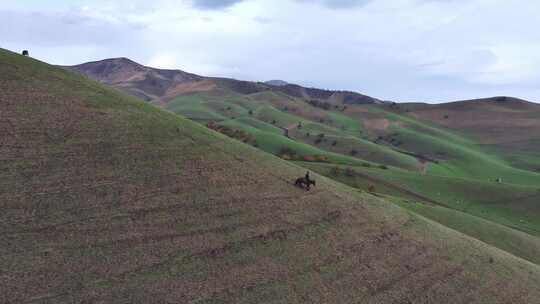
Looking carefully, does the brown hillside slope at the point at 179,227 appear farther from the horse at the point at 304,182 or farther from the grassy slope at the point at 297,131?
the grassy slope at the point at 297,131

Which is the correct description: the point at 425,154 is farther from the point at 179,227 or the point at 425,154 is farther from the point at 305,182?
the point at 179,227

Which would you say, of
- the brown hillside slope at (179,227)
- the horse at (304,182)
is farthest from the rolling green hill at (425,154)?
the brown hillside slope at (179,227)

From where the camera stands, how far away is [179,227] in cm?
2434

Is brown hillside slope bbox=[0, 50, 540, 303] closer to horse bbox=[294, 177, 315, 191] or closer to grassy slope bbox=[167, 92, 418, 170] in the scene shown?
horse bbox=[294, 177, 315, 191]

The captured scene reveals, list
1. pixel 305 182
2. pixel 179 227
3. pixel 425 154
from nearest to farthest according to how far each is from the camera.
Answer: pixel 179 227, pixel 305 182, pixel 425 154

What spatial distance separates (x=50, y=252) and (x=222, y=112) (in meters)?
163

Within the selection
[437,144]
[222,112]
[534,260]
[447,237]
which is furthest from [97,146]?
[222,112]

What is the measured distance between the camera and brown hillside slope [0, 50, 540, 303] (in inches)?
782

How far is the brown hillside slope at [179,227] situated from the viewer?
65.2 ft

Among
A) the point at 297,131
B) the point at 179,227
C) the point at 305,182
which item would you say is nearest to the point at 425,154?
the point at 297,131

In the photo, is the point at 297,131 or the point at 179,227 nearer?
the point at 179,227

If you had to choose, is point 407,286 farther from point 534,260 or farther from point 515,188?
point 515,188

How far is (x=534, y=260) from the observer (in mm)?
43719

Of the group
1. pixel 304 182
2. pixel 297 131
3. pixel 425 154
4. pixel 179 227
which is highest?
pixel 304 182
